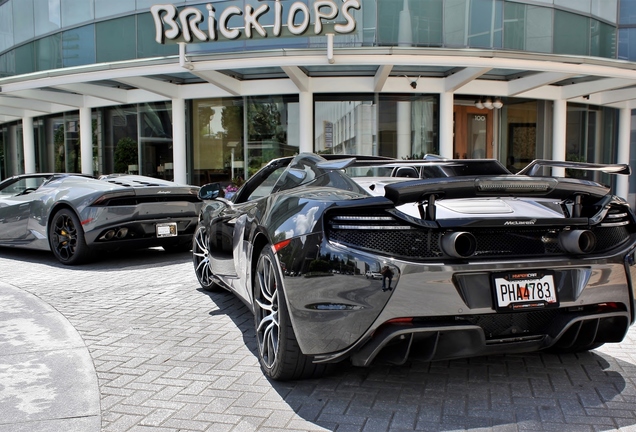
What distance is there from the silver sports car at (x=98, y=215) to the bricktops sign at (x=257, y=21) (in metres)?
5.13

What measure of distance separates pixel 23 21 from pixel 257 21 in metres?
10.5

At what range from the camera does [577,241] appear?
2537 mm

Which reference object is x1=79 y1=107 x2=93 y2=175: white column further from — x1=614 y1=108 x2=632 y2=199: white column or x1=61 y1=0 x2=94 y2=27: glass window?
x1=614 y1=108 x2=632 y2=199: white column

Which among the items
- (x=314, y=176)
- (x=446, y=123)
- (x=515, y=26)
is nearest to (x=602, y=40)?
(x=515, y=26)

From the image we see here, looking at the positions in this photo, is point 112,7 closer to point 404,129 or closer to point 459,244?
point 404,129

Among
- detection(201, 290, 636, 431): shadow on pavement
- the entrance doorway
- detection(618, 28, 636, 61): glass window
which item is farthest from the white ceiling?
detection(201, 290, 636, 431): shadow on pavement

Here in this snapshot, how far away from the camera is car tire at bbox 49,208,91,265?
6.70m

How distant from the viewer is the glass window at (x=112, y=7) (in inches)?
574

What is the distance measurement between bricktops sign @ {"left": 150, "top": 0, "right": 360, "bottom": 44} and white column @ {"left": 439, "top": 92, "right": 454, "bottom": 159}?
3.70m

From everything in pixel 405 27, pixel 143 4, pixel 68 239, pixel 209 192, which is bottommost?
pixel 68 239

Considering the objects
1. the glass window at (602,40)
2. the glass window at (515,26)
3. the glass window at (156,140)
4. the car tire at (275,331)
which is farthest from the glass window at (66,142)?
the car tire at (275,331)

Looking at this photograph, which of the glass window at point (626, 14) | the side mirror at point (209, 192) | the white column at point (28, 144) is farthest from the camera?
the white column at point (28, 144)

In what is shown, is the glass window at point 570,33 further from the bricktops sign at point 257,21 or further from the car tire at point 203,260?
the car tire at point 203,260

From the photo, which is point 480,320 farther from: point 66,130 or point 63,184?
point 66,130
